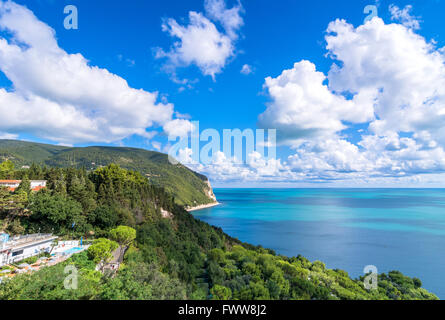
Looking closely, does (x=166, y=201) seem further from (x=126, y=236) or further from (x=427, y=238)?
(x=427, y=238)

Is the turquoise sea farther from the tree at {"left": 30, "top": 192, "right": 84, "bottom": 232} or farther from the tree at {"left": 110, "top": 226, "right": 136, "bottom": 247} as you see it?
the tree at {"left": 30, "top": 192, "right": 84, "bottom": 232}

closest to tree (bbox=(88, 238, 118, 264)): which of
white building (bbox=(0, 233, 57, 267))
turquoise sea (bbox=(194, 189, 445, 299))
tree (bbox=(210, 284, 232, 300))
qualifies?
white building (bbox=(0, 233, 57, 267))

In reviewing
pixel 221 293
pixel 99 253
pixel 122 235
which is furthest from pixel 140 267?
pixel 122 235

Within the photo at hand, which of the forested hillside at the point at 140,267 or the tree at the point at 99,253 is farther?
the tree at the point at 99,253

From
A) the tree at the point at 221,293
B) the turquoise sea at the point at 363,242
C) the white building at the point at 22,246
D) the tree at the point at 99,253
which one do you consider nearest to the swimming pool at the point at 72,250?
the white building at the point at 22,246

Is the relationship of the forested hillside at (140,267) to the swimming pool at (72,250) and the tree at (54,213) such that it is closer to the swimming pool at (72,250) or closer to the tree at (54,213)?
the tree at (54,213)

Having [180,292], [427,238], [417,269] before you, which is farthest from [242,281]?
[427,238]

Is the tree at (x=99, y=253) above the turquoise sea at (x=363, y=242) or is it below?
above

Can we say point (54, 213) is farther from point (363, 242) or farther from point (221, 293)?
point (363, 242)
